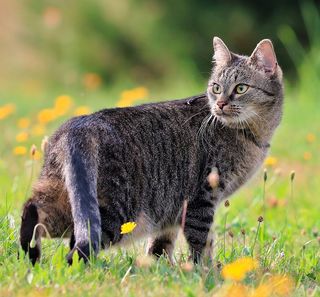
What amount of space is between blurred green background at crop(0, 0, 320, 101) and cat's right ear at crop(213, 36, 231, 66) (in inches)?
275

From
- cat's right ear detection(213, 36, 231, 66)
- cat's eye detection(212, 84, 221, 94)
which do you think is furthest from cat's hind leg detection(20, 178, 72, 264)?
cat's right ear detection(213, 36, 231, 66)

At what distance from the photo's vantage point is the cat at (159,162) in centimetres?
355

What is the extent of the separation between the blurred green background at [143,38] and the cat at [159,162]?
725 cm

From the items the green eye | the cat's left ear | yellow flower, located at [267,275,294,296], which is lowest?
yellow flower, located at [267,275,294,296]

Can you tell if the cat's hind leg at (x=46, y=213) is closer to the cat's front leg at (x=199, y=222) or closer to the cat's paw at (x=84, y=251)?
the cat's paw at (x=84, y=251)

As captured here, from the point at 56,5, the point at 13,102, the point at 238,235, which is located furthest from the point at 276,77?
the point at 56,5

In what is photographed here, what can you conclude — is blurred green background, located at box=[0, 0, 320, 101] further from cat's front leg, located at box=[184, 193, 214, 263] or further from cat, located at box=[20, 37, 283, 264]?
cat's front leg, located at box=[184, 193, 214, 263]

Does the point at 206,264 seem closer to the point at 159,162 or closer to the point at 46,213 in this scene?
the point at 159,162

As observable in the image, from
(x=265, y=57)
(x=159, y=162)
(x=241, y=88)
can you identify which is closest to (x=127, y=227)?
(x=159, y=162)

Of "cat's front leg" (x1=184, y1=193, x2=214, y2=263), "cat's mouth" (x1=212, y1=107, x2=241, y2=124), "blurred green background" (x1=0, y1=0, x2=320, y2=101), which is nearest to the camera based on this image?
"cat's front leg" (x1=184, y1=193, x2=214, y2=263)

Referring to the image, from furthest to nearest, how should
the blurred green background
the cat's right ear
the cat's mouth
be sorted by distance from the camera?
1. the blurred green background
2. the cat's right ear
3. the cat's mouth

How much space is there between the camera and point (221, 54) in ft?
15.4

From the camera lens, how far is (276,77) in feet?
15.0

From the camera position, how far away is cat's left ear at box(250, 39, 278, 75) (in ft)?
14.7
